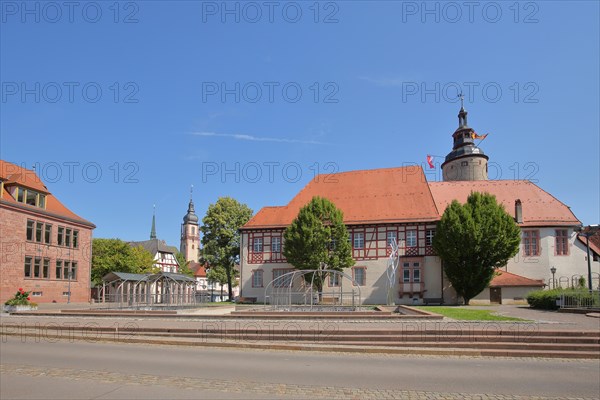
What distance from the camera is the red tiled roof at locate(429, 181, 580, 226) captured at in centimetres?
4278

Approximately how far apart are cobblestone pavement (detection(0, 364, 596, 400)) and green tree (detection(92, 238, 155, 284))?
184 ft

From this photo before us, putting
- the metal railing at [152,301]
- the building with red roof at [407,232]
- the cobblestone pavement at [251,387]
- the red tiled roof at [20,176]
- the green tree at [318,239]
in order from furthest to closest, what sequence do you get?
the building with red roof at [407,232] < the green tree at [318,239] < the red tiled roof at [20,176] < the metal railing at [152,301] < the cobblestone pavement at [251,387]

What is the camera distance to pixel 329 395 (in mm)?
8141

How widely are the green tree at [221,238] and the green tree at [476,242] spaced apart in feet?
78.9

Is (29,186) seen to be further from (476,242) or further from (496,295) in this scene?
(496,295)

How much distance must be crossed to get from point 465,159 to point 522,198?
20445mm

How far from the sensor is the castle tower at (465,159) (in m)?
64.7

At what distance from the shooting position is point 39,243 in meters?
39.3

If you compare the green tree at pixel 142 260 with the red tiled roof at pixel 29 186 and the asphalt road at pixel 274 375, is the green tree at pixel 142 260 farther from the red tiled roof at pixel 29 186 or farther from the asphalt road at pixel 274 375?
the asphalt road at pixel 274 375

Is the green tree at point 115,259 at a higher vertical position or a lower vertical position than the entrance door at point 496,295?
higher

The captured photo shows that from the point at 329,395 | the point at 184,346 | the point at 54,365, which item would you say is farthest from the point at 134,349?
the point at 329,395

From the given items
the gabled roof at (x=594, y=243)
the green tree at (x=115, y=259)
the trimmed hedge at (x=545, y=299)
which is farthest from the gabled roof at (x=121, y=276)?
the gabled roof at (x=594, y=243)

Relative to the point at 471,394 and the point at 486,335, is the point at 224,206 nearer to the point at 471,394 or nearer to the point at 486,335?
the point at 486,335

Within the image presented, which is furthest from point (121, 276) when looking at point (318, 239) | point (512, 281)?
point (512, 281)
